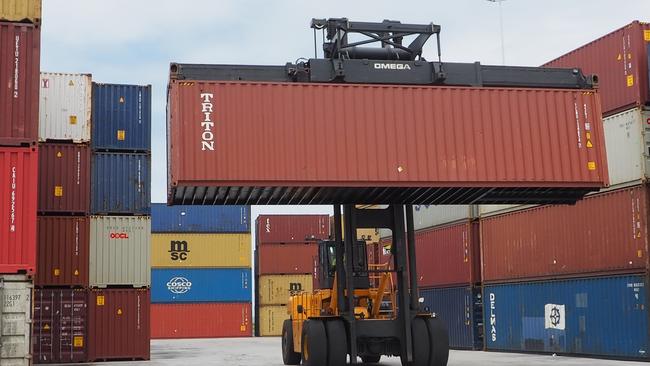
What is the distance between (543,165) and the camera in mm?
16953

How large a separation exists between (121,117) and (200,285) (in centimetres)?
2588

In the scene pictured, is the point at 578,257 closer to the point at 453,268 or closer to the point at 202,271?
the point at 453,268

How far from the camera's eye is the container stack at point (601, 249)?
19781mm

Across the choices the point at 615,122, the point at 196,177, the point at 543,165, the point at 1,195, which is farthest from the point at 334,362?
the point at 615,122

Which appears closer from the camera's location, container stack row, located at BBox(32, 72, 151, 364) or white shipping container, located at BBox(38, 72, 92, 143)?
container stack row, located at BBox(32, 72, 151, 364)

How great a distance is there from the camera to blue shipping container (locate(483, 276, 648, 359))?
1977 cm

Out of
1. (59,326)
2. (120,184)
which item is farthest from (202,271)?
(59,326)

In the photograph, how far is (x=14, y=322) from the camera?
14078mm

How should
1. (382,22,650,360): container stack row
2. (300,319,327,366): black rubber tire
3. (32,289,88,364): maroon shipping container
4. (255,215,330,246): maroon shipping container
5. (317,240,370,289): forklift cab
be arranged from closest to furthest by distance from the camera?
(300,319,327,366): black rubber tire → (317,240,370,289): forklift cab → (382,22,650,360): container stack row → (32,289,88,364): maroon shipping container → (255,215,330,246): maroon shipping container

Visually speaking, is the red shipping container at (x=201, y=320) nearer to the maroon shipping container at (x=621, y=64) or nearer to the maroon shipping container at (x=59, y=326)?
the maroon shipping container at (x=59, y=326)

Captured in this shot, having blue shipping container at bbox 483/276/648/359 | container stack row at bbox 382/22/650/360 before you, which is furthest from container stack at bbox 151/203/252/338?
blue shipping container at bbox 483/276/648/359

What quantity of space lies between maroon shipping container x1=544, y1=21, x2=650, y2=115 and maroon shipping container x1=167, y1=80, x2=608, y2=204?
10.9 feet

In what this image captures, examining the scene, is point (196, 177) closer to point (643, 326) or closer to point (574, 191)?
point (574, 191)

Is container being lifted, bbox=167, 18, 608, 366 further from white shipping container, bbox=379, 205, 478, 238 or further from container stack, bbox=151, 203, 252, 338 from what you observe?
container stack, bbox=151, 203, 252, 338
